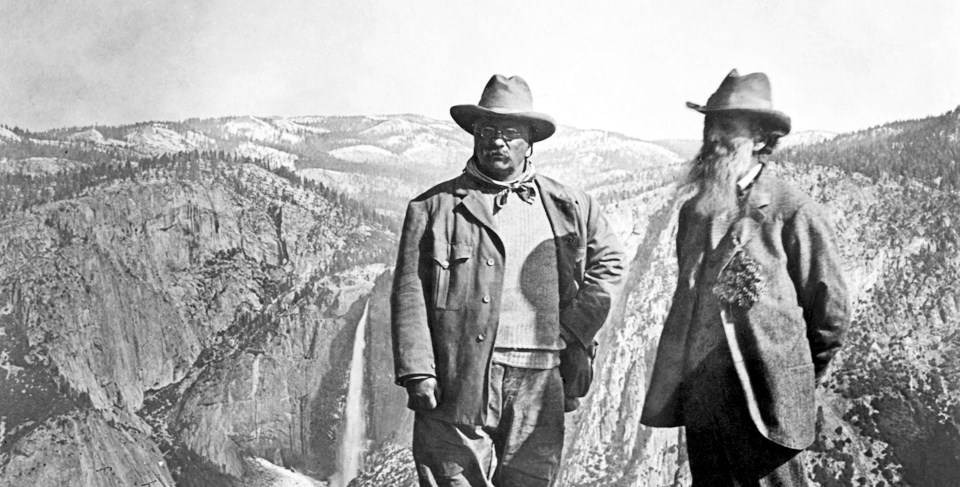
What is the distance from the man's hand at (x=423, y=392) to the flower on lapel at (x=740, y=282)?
144cm

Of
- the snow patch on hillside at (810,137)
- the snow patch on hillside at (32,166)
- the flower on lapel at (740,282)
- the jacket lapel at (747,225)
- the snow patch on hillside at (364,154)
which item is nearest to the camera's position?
the flower on lapel at (740,282)

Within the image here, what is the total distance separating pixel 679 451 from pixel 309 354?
383 cm

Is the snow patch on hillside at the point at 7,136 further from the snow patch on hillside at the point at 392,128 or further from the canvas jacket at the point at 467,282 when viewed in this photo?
the canvas jacket at the point at 467,282

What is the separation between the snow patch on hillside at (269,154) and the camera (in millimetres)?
10578

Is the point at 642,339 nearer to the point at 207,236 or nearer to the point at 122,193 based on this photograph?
the point at 207,236

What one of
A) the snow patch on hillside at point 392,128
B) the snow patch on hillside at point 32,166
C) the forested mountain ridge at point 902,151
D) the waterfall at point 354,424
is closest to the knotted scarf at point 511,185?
the forested mountain ridge at point 902,151

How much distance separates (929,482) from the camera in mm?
6848

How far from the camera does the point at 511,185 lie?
195 inches

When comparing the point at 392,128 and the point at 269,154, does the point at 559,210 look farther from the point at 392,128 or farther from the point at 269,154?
the point at 269,154

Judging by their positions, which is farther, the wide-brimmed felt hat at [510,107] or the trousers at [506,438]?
the wide-brimmed felt hat at [510,107]

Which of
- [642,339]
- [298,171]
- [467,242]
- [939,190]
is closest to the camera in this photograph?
[467,242]

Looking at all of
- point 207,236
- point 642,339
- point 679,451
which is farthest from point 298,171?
point 679,451

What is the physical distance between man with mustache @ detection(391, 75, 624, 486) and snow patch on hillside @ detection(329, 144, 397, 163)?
6.55m

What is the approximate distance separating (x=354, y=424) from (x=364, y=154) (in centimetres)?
357
